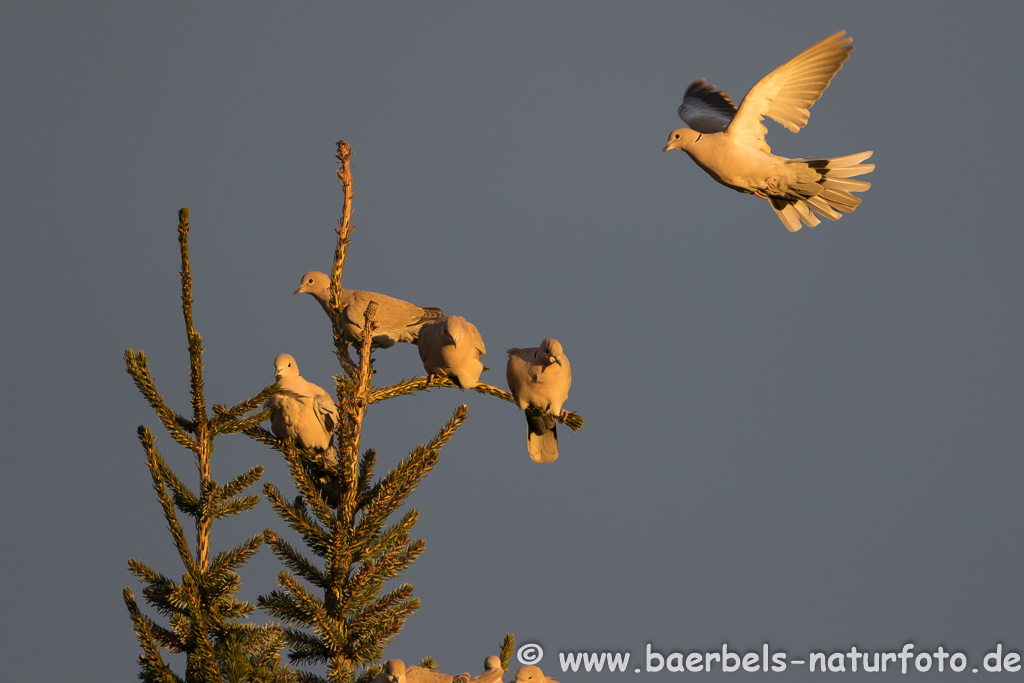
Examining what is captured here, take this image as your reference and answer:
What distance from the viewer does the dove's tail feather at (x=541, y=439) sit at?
591 centimetres

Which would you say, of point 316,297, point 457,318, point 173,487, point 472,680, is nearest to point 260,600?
point 173,487

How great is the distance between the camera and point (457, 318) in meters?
5.36

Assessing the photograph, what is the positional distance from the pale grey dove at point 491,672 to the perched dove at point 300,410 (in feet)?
4.38

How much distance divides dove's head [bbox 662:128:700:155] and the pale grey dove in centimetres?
355

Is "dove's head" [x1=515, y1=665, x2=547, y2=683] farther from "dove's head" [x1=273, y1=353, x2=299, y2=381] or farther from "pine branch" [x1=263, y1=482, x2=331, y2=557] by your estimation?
"dove's head" [x1=273, y1=353, x2=299, y2=381]

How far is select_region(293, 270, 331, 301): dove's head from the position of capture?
21.5 ft

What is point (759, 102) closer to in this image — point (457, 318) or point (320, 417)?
point (457, 318)

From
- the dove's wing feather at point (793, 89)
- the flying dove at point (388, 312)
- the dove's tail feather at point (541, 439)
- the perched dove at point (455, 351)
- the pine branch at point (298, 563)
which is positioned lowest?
the pine branch at point (298, 563)

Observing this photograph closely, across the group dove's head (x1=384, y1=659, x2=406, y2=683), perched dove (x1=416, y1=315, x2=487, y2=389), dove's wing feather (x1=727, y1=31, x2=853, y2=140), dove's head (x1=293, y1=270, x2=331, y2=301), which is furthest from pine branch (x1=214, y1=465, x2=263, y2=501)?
dove's wing feather (x1=727, y1=31, x2=853, y2=140)

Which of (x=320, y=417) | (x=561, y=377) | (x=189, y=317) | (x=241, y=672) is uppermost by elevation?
(x=561, y=377)

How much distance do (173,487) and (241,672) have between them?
2.13 feet

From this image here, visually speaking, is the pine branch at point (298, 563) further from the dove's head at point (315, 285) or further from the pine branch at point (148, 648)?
the dove's head at point (315, 285)

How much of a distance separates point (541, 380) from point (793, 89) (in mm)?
2998

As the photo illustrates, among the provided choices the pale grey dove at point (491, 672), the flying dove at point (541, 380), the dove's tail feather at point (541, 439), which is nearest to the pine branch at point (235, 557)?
the pale grey dove at point (491, 672)
